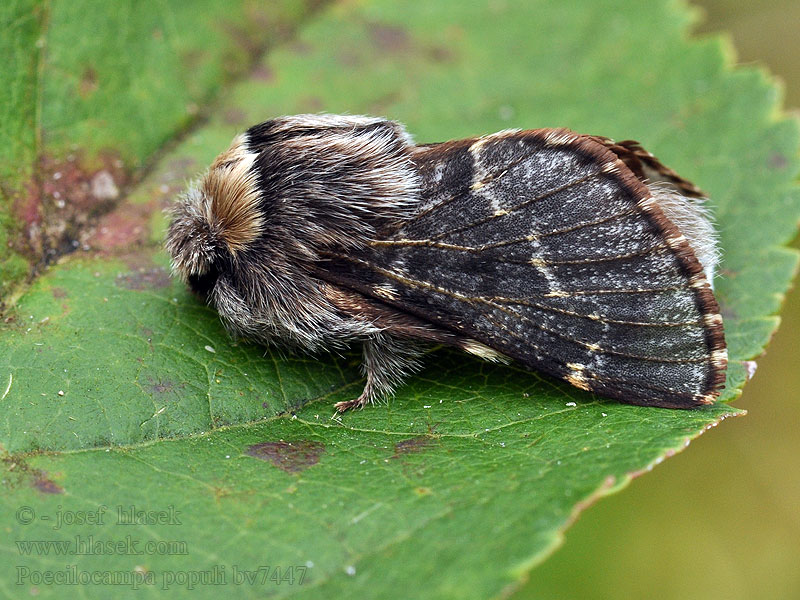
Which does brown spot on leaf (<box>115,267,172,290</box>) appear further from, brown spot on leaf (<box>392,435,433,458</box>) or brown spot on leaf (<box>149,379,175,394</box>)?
brown spot on leaf (<box>392,435,433,458</box>)

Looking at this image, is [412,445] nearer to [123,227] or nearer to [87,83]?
[123,227]

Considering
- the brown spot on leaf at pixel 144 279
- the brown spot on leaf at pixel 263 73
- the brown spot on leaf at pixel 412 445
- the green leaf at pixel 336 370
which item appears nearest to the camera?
the green leaf at pixel 336 370

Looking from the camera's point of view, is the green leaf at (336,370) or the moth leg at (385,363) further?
the moth leg at (385,363)

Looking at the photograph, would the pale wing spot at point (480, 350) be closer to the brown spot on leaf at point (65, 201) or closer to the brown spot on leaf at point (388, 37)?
the brown spot on leaf at point (65, 201)

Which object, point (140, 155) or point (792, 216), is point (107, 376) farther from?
point (792, 216)

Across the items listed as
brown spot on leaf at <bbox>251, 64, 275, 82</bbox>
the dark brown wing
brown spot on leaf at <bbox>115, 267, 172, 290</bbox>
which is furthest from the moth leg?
brown spot on leaf at <bbox>251, 64, 275, 82</bbox>

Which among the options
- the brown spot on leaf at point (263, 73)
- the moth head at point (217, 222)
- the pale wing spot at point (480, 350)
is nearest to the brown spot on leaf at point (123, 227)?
the moth head at point (217, 222)

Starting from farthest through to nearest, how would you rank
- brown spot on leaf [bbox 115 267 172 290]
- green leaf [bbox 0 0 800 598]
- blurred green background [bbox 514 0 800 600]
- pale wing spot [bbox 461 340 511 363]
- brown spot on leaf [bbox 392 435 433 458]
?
blurred green background [bbox 514 0 800 600] < brown spot on leaf [bbox 115 267 172 290] < pale wing spot [bbox 461 340 511 363] < brown spot on leaf [bbox 392 435 433 458] < green leaf [bbox 0 0 800 598]

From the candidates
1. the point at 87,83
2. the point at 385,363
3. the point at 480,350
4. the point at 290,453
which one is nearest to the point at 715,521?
A: the point at 480,350
